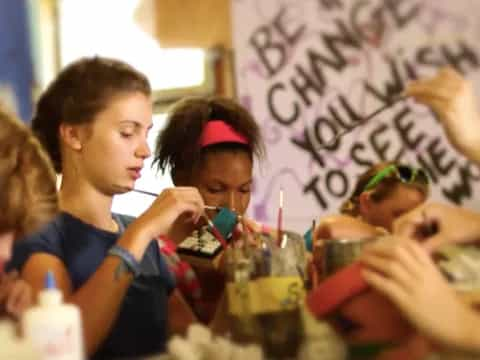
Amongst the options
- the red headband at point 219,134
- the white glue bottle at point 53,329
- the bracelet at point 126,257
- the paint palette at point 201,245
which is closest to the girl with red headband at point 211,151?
the red headband at point 219,134

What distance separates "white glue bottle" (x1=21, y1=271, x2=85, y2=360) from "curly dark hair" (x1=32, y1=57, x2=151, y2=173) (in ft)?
1.19

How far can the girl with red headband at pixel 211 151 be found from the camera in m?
1.04

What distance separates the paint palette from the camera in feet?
2.72

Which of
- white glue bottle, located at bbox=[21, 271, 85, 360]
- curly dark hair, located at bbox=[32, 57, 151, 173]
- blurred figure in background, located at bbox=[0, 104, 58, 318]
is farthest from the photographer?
curly dark hair, located at bbox=[32, 57, 151, 173]

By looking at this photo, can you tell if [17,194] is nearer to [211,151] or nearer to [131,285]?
[131,285]

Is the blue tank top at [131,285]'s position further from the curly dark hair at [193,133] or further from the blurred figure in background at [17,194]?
the curly dark hair at [193,133]

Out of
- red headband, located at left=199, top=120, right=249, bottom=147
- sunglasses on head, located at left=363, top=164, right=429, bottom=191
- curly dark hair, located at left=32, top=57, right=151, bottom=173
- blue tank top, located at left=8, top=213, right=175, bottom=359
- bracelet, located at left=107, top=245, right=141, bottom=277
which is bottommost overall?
blue tank top, located at left=8, top=213, right=175, bottom=359

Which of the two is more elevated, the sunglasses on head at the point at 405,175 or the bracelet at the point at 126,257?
the sunglasses on head at the point at 405,175

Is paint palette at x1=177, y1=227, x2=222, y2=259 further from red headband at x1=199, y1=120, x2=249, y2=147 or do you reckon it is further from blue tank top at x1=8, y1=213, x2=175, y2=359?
red headband at x1=199, y1=120, x2=249, y2=147

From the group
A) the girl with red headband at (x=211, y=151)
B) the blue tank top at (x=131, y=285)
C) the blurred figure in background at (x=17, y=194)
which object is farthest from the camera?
the girl with red headband at (x=211, y=151)

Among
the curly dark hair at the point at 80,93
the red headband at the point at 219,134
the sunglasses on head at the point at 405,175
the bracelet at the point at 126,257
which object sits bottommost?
the bracelet at the point at 126,257

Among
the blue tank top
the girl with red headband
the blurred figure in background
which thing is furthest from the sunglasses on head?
the blurred figure in background

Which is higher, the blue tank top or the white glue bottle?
the white glue bottle

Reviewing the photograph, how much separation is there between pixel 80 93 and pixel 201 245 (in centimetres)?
27
